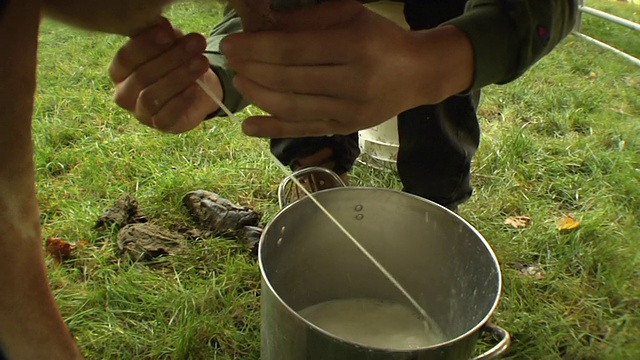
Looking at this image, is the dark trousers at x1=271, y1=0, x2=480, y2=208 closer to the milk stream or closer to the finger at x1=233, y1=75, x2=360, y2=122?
the milk stream

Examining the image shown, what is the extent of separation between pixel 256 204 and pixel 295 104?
0.73 metres

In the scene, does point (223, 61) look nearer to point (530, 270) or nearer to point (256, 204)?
point (256, 204)

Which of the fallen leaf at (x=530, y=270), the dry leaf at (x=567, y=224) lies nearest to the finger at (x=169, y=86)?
the fallen leaf at (x=530, y=270)

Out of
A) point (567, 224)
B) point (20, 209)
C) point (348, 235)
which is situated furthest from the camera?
point (567, 224)

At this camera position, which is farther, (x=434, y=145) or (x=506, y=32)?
(x=434, y=145)

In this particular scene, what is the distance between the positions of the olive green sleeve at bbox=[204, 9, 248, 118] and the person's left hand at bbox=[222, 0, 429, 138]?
0.34m

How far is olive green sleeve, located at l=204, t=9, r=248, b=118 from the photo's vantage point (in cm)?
112

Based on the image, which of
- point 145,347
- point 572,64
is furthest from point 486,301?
point 572,64

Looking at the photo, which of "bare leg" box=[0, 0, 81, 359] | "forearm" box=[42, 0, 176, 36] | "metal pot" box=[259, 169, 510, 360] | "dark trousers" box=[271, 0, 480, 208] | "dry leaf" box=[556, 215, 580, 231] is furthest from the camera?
"dry leaf" box=[556, 215, 580, 231]

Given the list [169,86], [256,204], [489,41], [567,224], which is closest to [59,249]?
[256,204]

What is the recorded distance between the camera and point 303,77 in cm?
72

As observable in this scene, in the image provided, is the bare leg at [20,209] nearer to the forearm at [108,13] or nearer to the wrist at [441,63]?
the forearm at [108,13]

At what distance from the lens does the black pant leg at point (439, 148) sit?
122 cm

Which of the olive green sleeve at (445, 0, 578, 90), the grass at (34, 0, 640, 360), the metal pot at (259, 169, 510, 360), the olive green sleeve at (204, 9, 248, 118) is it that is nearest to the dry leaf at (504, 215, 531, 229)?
the grass at (34, 0, 640, 360)
